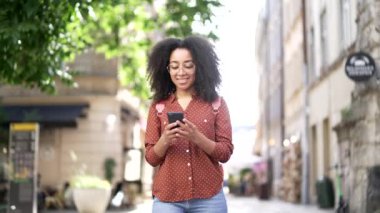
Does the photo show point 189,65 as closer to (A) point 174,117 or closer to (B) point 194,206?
(A) point 174,117

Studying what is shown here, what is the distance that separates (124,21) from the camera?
719 inches

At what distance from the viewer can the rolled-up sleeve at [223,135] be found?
3.66m

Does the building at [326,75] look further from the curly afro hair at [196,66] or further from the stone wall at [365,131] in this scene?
the curly afro hair at [196,66]

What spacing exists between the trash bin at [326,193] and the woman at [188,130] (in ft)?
56.8

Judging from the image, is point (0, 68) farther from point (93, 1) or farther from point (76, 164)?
point (76, 164)

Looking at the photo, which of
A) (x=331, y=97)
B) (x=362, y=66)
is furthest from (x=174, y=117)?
(x=331, y=97)

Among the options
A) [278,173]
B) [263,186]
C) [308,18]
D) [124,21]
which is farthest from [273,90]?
[124,21]

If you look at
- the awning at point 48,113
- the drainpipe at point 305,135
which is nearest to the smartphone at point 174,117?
the awning at point 48,113

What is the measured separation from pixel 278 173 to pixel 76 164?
52.2 feet

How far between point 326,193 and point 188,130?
58.6 ft

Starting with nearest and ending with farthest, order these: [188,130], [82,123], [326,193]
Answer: [188,130] → [326,193] → [82,123]

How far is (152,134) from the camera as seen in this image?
3.76 metres

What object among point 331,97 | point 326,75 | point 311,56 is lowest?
point 331,97

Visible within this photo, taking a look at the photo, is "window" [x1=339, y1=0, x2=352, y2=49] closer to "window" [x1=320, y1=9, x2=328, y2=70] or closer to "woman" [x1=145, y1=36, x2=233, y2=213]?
"window" [x1=320, y1=9, x2=328, y2=70]
